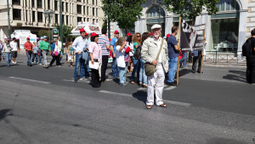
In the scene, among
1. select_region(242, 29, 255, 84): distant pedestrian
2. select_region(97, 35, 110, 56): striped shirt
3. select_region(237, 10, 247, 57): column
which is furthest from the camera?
select_region(237, 10, 247, 57): column

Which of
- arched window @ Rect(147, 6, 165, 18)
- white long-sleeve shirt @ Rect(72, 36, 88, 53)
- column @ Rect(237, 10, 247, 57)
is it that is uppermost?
arched window @ Rect(147, 6, 165, 18)

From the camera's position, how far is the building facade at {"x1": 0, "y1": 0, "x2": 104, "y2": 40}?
52438 mm

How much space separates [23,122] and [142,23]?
2187cm

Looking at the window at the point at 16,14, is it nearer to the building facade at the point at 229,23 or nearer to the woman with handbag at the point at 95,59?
the building facade at the point at 229,23

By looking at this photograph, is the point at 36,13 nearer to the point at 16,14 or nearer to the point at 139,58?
the point at 16,14

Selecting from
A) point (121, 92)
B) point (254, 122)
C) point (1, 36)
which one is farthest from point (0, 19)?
point (254, 122)

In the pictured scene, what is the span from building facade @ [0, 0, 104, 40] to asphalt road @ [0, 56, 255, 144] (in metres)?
41.4

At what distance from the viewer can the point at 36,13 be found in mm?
56469

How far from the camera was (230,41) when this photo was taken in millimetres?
20500

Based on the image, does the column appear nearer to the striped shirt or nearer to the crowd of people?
the crowd of people

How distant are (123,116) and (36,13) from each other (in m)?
57.3

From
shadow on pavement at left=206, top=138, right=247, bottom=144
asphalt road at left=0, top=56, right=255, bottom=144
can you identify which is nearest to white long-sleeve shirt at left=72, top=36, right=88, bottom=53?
asphalt road at left=0, top=56, right=255, bottom=144

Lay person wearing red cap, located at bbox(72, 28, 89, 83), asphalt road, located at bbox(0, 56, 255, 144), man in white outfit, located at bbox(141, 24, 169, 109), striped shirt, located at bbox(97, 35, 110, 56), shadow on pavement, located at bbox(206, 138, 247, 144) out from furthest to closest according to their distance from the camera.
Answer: person wearing red cap, located at bbox(72, 28, 89, 83) → striped shirt, located at bbox(97, 35, 110, 56) → man in white outfit, located at bbox(141, 24, 169, 109) → asphalt road, located at bbox(0, 56, 255, 144) → shadow on pavement, located at bbox(206, 138, 247, 144)

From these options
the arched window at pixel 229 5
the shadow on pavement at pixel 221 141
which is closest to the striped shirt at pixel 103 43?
the shadow on pavement at pixel 221 141
